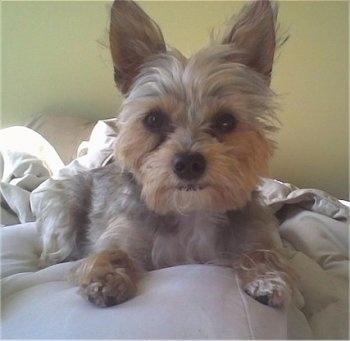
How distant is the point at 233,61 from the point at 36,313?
0.87 metres

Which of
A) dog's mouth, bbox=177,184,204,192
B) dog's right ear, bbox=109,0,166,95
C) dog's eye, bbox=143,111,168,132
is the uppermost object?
dog's right ear, bbox=109,0,166,95

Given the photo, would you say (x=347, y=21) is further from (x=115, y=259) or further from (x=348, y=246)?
(x=115, y=259)

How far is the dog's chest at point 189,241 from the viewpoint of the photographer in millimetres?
1368

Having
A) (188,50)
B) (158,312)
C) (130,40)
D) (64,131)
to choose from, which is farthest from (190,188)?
(64,131)

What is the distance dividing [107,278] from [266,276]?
1.27 feet

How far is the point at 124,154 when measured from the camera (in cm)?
137

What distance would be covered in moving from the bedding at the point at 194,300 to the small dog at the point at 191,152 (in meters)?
0.09

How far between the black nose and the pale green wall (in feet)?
3.73

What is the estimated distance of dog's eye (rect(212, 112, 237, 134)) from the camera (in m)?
1.32

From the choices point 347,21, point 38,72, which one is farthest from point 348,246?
point 38,72

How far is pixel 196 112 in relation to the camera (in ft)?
4.33

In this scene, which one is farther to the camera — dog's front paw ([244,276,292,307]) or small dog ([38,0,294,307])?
small dog ([38,0,294,307])

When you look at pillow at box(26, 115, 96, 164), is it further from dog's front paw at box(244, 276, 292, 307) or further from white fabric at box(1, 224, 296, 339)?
dog's front paw at box(244, 276, 292, 307)

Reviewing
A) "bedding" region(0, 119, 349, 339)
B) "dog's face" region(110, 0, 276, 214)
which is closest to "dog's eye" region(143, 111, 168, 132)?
"dog's face" region(110, 0, 276, 214)
